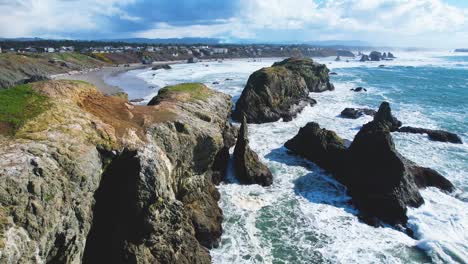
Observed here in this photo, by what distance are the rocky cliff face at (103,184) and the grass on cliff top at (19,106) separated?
40 cm

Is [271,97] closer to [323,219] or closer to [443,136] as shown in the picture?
[443,136]

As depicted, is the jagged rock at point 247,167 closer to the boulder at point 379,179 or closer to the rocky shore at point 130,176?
the rocky shore at point 130,176

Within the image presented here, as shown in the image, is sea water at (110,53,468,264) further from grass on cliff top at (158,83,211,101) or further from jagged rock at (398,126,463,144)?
grass on cliff top at (158,83,211,101)

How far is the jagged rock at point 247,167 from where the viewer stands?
29.0 m

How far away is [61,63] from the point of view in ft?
403

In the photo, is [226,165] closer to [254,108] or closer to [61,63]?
[254,108]

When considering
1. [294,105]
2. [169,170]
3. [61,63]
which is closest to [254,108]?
[294,105]

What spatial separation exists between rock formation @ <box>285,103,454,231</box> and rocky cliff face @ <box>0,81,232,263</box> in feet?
36.5

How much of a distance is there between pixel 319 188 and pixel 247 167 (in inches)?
236

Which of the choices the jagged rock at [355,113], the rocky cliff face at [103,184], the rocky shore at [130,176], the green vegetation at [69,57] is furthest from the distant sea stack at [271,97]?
the green vegetation at [69,57]

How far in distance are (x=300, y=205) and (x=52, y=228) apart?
1773cm

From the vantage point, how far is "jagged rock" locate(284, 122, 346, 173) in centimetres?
3180

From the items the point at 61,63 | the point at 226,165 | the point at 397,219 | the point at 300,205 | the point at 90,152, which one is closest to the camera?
the point at 90,152

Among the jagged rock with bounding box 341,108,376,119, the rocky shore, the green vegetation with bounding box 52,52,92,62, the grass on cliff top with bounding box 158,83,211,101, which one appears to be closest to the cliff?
the green vegetation with bounding box 52,52,92,62
